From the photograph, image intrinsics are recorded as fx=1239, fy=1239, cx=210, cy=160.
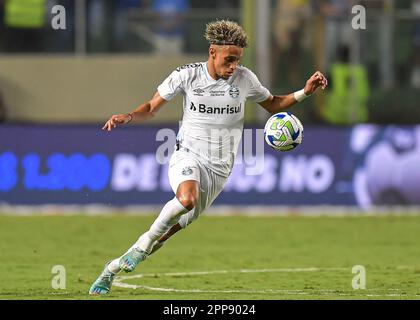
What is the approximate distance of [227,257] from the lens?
15352 millimetres

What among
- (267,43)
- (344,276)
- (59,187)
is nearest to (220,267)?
(344,276)

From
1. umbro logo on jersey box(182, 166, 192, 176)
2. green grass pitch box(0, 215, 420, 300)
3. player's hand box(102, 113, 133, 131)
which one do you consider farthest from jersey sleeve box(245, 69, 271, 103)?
green grass pitch box(0, 215, 420, 300)

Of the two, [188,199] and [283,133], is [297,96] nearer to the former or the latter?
[283,133]

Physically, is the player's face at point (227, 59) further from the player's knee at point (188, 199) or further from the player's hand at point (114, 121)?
the player's knee at point (188, 199)

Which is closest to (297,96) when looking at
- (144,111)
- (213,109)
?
(213,109)

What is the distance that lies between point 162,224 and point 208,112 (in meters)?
1.21

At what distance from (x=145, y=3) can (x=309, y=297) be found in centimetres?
1400

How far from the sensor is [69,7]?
77.5 ft

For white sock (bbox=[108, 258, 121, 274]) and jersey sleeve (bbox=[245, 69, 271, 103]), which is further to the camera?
jersey sleeve (bbox=[245, 69, 271, 103])

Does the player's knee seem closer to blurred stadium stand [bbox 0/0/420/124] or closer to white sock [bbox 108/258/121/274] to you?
white sock [bbox 108/258/121/274]

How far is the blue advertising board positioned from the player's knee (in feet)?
30.7

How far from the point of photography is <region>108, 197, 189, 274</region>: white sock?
1109 cm

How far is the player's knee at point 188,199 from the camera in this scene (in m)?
11.0

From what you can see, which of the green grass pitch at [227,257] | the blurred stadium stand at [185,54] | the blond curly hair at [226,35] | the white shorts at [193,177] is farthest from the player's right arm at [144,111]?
the blurred stadium stand at [185,54]
